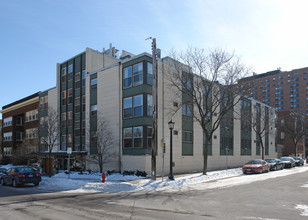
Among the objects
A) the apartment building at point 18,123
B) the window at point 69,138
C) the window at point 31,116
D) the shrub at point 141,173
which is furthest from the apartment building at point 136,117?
the apartment building at point 18,123

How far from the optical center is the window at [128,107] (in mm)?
26656

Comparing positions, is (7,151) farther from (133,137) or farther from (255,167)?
(255,167)

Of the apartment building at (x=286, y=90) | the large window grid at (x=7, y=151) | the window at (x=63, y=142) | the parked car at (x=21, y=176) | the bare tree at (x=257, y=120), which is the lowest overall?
the large window grid at (x=7, y=151)

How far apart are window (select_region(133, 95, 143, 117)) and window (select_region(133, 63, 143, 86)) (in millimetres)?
1322

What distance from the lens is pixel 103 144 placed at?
2719cm

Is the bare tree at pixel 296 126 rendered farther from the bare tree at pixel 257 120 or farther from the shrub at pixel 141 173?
the shrub at pixel 141 173

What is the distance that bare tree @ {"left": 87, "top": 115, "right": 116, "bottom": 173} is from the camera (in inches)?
1047

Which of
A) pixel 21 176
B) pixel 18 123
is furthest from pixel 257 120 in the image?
pixel 18 123

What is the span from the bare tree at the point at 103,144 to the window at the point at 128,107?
8.63 feet

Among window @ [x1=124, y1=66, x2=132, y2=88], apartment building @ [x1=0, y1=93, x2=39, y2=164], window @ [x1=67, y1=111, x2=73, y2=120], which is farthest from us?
apartment building @ [x1=0, y1=93, x2=39, y2=164]

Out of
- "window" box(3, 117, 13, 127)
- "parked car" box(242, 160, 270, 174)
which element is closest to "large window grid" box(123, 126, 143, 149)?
"parked car" box(242, 160, 270, 174)

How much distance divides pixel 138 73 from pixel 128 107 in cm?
338

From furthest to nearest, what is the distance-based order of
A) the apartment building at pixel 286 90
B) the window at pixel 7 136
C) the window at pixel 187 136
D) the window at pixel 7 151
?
the apartment building at pixel 286 90, the window at pixel 7 136, the window at pixel 7 151, the window at pixel 187 136

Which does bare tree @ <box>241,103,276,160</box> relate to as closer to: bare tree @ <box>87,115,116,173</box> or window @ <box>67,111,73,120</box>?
bare tree @ <box>87,115,116,173</box>
